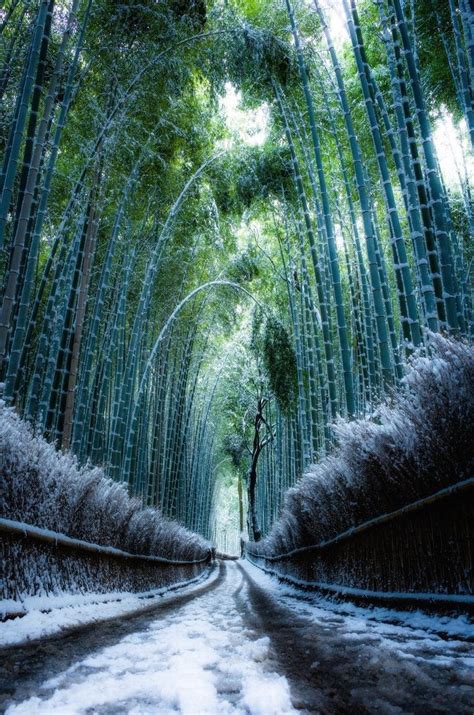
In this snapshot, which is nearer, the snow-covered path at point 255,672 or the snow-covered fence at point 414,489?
the snow-covered path at point 255,672

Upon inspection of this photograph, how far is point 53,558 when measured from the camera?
186 centimetres

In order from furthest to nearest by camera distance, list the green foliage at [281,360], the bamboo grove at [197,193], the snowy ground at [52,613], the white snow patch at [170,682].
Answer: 1. the green foliage at [281,360]
2. the bamboo grove at [197,193]
3. the snowy ground at [52,613]
4. the white snow patch at [170,682]

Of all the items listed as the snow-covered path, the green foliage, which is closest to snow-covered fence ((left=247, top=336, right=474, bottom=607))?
the snow-covered path

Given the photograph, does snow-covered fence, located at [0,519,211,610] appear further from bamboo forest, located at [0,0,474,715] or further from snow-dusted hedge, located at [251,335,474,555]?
snow-dusted hedge, located at [251,335,474,555]

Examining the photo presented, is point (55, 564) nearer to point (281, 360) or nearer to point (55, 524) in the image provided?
point (55, 524)

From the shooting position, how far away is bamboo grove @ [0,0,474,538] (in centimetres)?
271

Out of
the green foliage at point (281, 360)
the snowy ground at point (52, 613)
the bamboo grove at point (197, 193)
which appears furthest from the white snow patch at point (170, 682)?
the green foliage at point (281, 360)

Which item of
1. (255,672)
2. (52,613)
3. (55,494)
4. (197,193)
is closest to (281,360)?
(197,193)

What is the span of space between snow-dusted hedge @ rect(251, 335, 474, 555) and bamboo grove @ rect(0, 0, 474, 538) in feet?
0.76

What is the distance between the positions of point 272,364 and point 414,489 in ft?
19.8

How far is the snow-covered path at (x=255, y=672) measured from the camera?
0.70 metres

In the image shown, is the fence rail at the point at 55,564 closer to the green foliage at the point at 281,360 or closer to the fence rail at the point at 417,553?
the fence rail at the point at 417,553

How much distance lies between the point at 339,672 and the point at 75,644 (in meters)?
0.68

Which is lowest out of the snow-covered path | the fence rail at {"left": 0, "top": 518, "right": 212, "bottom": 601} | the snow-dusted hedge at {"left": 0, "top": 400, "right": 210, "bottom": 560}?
the snow-covered path
